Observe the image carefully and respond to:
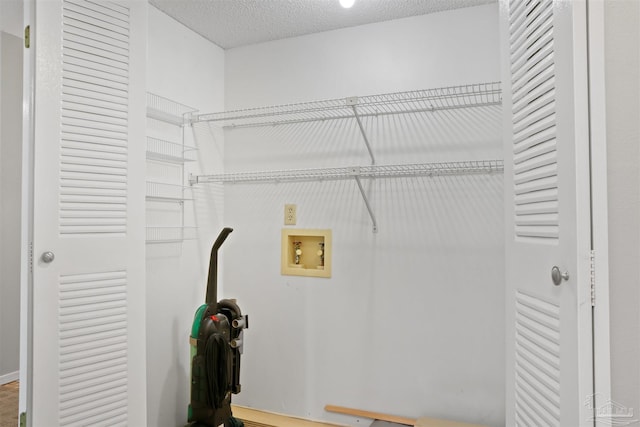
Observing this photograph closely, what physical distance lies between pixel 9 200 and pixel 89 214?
189 cm

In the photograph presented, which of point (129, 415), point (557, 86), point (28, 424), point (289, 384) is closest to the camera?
point (557, 86)

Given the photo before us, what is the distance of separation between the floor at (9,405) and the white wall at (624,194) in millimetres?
2896

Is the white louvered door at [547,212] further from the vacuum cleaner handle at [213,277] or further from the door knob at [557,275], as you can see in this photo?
the vacuum cleaner handle at [213,277]

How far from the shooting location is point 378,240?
258 centimetres

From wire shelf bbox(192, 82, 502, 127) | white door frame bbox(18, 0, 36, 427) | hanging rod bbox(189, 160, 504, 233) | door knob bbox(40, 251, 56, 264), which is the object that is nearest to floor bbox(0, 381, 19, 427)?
white door frame bbox(18, 0, 36, 427)

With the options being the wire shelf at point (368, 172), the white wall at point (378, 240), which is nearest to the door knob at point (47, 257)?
the wire shelf at point (368, 172)

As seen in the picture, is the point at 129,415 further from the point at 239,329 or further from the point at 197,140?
the point at 197,140

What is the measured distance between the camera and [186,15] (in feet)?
8.30

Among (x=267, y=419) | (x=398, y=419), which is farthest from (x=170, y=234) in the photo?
(x=398, y=419)

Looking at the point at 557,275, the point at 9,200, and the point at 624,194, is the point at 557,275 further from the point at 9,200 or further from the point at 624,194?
the point at 9,200

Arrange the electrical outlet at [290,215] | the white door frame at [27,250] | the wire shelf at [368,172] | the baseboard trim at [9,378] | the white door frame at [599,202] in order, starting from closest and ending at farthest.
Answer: the white door frame at [599,202]
the white door frame at [27,250]
the wire shelf at [368,172]
the electrical outlet at [290,215]
the baseboard trim at [9,378]

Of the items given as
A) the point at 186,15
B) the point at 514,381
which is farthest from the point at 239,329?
the point at 186,15

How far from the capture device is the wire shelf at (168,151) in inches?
94.3

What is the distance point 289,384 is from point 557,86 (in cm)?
232
